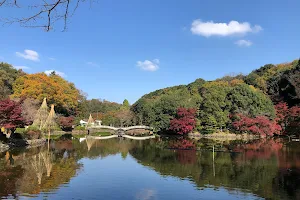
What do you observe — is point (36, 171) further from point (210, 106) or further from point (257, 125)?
point (257, 125)

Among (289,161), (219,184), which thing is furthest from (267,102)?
(219,184)

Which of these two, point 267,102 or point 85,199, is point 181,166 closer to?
point 85,199

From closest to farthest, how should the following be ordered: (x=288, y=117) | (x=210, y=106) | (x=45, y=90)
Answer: (x=288, y=117) < (x=210, y=106) < (x=45, y=90)

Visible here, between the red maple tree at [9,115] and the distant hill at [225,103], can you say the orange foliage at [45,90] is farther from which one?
the red maple tree at [9,115]

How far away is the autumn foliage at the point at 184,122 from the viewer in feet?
120

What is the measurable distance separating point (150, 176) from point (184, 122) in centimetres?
2327

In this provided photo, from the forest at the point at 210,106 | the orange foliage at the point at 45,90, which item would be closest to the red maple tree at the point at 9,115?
the forest at the point at 210,106

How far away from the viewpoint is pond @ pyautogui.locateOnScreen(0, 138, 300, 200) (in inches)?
410

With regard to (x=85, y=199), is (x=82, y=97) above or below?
above

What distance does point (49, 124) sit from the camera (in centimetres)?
3659

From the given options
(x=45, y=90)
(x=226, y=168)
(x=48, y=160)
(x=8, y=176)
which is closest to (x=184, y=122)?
(x=45, y=90)

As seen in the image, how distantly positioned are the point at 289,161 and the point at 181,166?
22.2 ft

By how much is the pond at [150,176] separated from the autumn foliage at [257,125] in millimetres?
14612

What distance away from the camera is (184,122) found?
120 feet
